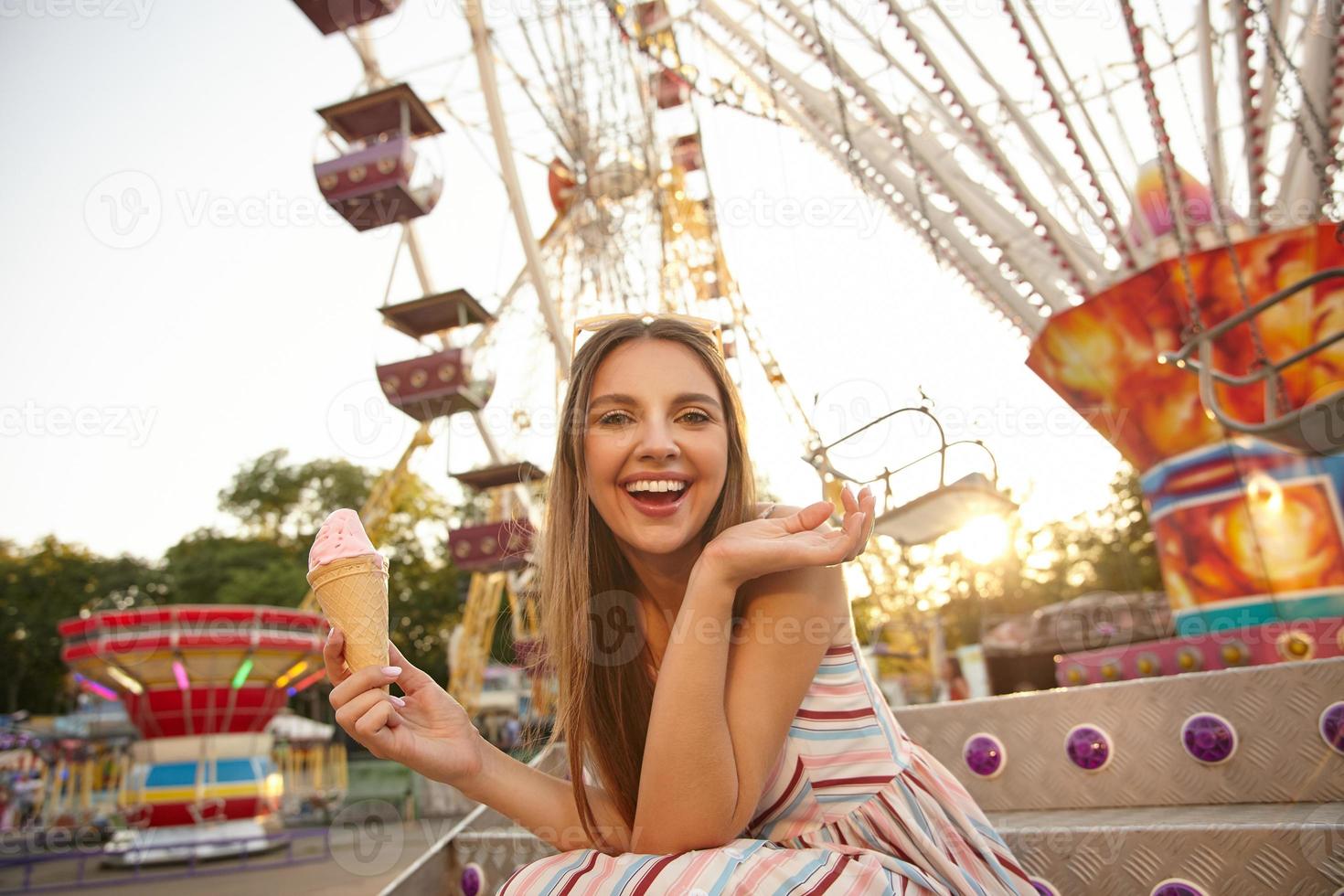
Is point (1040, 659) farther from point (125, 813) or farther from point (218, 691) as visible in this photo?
point (125, 813)

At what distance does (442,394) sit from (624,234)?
11.5 feet

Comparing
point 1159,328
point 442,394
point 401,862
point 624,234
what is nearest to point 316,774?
point 401,862

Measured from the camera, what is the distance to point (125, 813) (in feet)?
40.2

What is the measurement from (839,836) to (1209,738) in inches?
61.9

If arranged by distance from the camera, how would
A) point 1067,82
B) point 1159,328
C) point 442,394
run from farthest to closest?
point 442,394, point 1067,82, point 1159,328

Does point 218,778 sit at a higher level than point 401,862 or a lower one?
higher

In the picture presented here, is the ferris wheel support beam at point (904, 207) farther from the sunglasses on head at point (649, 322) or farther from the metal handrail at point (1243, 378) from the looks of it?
the sunglasses on head at point (649, 322)

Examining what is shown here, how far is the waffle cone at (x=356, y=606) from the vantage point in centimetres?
150

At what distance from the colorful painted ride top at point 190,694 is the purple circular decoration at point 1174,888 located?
12396 millimetres

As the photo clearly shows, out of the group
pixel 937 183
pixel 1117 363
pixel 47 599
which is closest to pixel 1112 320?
pixel 1117 363

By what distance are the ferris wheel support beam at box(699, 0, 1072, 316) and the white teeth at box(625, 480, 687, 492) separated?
8.64 metres

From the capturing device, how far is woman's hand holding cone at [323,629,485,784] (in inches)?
55.2

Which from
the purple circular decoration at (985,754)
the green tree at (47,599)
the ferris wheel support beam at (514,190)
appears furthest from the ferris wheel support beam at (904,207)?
the green tree at (47,599)

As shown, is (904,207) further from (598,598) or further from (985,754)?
(598,598)
